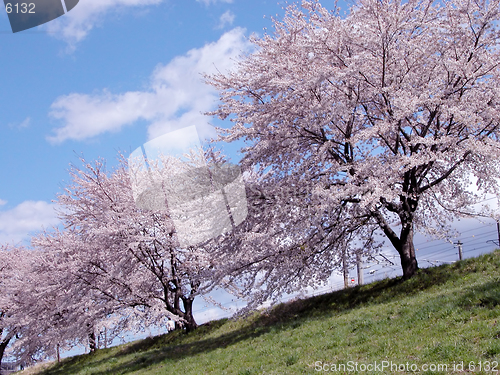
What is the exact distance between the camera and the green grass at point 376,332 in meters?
6.74

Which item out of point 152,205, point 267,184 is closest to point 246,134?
point 267,184

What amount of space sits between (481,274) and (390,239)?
124 inches

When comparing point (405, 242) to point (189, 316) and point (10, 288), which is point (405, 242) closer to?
point (189, 316)

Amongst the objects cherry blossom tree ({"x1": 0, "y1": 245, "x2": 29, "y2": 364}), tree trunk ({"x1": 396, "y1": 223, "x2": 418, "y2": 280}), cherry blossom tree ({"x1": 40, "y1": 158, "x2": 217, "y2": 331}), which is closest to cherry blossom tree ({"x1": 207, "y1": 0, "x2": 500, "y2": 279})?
tree trunk ({"x1": 396, "y1": 223, "x2": 418, "y2": 280})

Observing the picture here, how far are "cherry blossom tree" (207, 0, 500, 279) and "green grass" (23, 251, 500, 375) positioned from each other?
175 centimetres

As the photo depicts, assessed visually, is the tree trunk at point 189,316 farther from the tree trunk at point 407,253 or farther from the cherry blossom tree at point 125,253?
the tree trunk at point 407,253

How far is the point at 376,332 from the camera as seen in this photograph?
27.8 feet

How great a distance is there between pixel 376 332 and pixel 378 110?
7207 mm

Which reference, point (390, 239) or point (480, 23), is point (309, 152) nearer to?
point (390, 239)

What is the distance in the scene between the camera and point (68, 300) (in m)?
18.6

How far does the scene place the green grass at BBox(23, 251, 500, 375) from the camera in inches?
265

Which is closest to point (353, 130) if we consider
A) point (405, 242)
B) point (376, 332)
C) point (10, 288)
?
point (405, 242)

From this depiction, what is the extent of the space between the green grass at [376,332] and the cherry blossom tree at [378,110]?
1.75m

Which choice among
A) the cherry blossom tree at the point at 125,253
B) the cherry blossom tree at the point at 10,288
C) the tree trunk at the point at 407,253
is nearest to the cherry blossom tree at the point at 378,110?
the tree trunk at the point at 407,253
